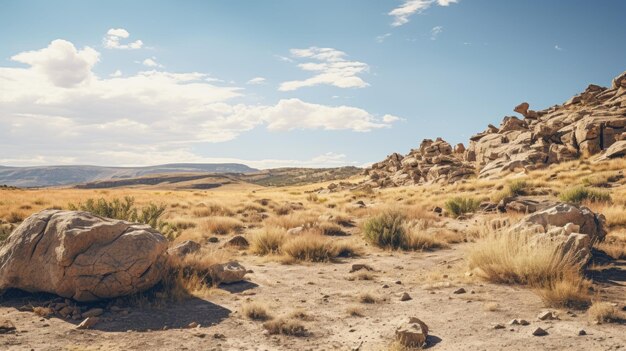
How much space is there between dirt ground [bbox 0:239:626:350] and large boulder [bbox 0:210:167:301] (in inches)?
17.0

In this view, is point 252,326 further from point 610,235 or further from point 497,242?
point 610,235

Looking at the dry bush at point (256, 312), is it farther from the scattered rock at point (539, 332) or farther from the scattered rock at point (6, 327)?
the scattered rock at point (539, 332)

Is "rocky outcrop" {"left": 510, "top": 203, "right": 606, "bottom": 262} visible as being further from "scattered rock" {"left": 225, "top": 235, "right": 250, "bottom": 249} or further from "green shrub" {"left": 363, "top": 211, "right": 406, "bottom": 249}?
"scattered rock" {"left": 225, "top": 235, "right": 250, "bottom": 249}

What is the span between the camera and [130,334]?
5680mm

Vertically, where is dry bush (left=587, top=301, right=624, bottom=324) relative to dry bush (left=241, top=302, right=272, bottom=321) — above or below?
above

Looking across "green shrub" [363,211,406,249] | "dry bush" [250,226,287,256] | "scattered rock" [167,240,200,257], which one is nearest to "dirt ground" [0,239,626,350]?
"scattered rock" [167,240,200,257]

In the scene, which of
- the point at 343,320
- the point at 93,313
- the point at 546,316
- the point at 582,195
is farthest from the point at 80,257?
the point at 582,195

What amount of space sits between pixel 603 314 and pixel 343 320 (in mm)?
3260

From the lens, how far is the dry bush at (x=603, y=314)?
5312 millimetres

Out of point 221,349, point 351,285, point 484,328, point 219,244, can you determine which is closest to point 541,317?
point 484,328

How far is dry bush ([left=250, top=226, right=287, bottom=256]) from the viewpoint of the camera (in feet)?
38.5

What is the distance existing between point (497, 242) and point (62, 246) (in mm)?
7269

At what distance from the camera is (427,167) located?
160 feet

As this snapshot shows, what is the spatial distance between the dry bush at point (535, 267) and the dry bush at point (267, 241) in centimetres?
532
